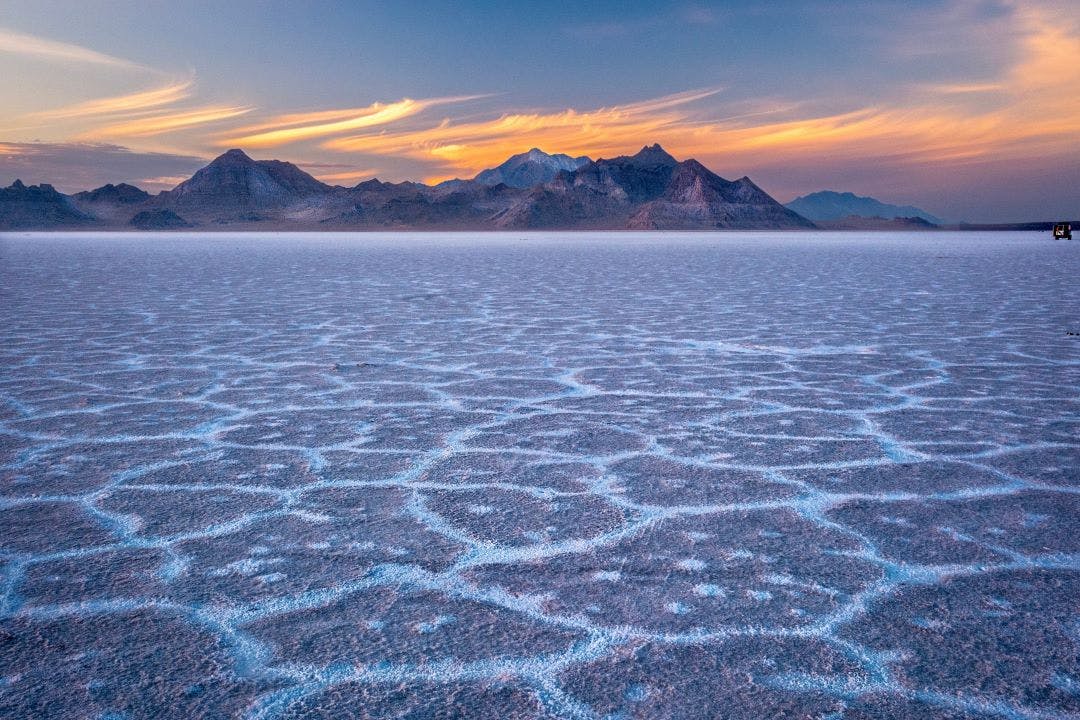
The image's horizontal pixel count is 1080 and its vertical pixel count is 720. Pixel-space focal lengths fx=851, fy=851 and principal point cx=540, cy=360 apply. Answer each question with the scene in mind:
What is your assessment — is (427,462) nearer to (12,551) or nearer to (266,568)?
(266,568)

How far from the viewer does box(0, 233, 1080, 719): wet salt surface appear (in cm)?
186

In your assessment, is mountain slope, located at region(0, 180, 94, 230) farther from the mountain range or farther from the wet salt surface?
the wet salt surface

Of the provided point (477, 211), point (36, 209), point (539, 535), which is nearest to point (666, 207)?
point (477, 211)

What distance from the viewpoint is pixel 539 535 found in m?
2.72

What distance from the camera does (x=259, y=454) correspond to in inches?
145

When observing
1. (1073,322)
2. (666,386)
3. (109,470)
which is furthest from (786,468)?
(1073,322)

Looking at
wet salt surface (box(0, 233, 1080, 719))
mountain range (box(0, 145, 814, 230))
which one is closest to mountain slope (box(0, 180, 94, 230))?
mountain range (box(0, 145, 814, 230))

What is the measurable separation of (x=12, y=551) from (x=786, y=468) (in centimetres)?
278

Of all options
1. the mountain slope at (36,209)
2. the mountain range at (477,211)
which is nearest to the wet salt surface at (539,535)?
the mountain range at (477,211)

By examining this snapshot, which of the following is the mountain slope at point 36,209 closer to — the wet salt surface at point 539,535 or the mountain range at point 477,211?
the mountain range at point 477,211

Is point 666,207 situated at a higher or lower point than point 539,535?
higher

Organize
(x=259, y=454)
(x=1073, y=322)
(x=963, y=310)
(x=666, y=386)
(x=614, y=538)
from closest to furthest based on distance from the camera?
(x=614, y=538), (x=259, y=454), (x=666, y=386), (x=1073, y=322), (x=963, y=310)

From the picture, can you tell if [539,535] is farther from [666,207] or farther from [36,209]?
[36,209]

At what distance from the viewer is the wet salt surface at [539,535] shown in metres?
1.86
